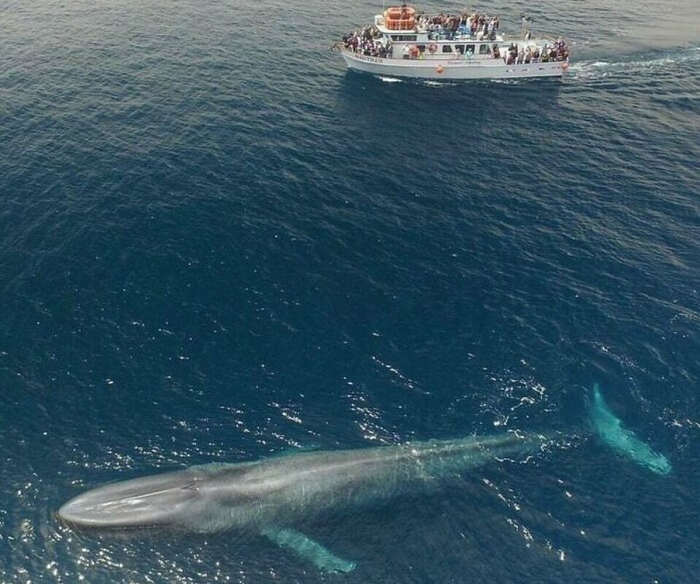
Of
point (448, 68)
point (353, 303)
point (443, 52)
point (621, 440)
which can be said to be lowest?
point (621, 440)

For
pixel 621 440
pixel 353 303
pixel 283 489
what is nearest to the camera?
pixel 283 489

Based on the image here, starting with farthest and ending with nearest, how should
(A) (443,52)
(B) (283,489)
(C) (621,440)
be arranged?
(A) (443,52), (C) (621,440), (B) (283,489)

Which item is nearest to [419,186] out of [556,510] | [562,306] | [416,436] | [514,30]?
[562,306]

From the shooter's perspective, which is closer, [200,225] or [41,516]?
[41,516]

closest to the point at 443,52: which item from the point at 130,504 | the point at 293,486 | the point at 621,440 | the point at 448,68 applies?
the point at 448,68

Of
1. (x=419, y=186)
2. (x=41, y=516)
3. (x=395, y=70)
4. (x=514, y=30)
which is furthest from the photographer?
(x=514, y=30)

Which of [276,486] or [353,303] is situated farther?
[353,303]

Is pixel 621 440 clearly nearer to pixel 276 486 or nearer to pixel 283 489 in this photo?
pixel 283 489

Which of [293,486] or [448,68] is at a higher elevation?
[448,68]

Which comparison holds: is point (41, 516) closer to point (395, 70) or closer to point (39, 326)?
point (39, 326)
